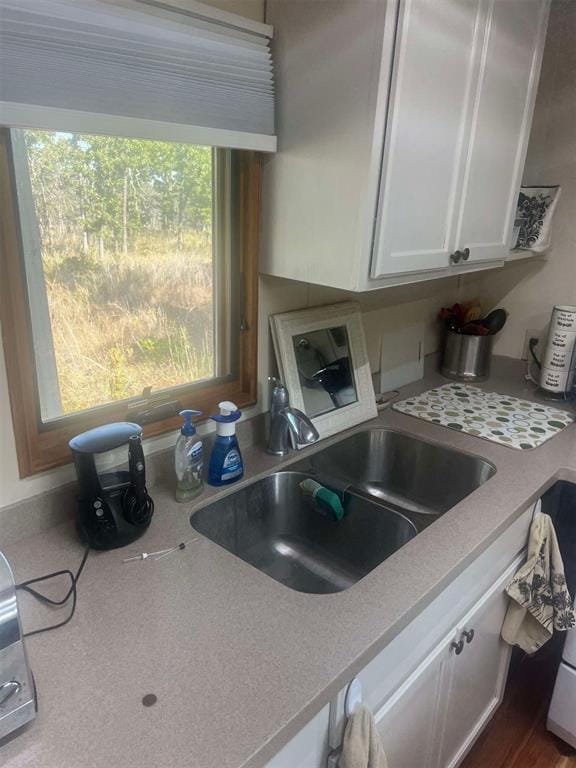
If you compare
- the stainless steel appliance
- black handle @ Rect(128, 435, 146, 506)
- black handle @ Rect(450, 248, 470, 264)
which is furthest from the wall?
the stainless steel appliance

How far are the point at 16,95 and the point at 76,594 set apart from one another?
0.81m

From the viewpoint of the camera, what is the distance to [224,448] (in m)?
1.23

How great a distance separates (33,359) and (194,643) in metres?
0.59

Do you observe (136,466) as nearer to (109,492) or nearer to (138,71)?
(109,492)

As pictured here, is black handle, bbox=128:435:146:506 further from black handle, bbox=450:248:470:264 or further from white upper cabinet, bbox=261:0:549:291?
black handle, bbox=450:248:470:264

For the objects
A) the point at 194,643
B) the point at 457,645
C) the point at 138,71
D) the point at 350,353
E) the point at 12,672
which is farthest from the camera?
the point at 350,353

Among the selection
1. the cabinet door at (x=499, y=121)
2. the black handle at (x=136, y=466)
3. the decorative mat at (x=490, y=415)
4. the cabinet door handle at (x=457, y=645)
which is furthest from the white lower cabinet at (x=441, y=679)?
the cabinet door at (x=499, y=121)

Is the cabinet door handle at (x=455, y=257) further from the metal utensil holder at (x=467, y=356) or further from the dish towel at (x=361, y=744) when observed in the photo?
the dish towel at (x=361, y=744)

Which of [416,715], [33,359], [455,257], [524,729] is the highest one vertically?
[455,257]

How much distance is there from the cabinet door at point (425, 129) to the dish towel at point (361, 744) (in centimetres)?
84

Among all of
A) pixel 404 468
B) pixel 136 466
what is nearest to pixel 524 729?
pixel 404 468

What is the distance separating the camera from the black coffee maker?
96 centimetres

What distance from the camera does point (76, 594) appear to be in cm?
90

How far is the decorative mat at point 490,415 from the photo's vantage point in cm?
157
